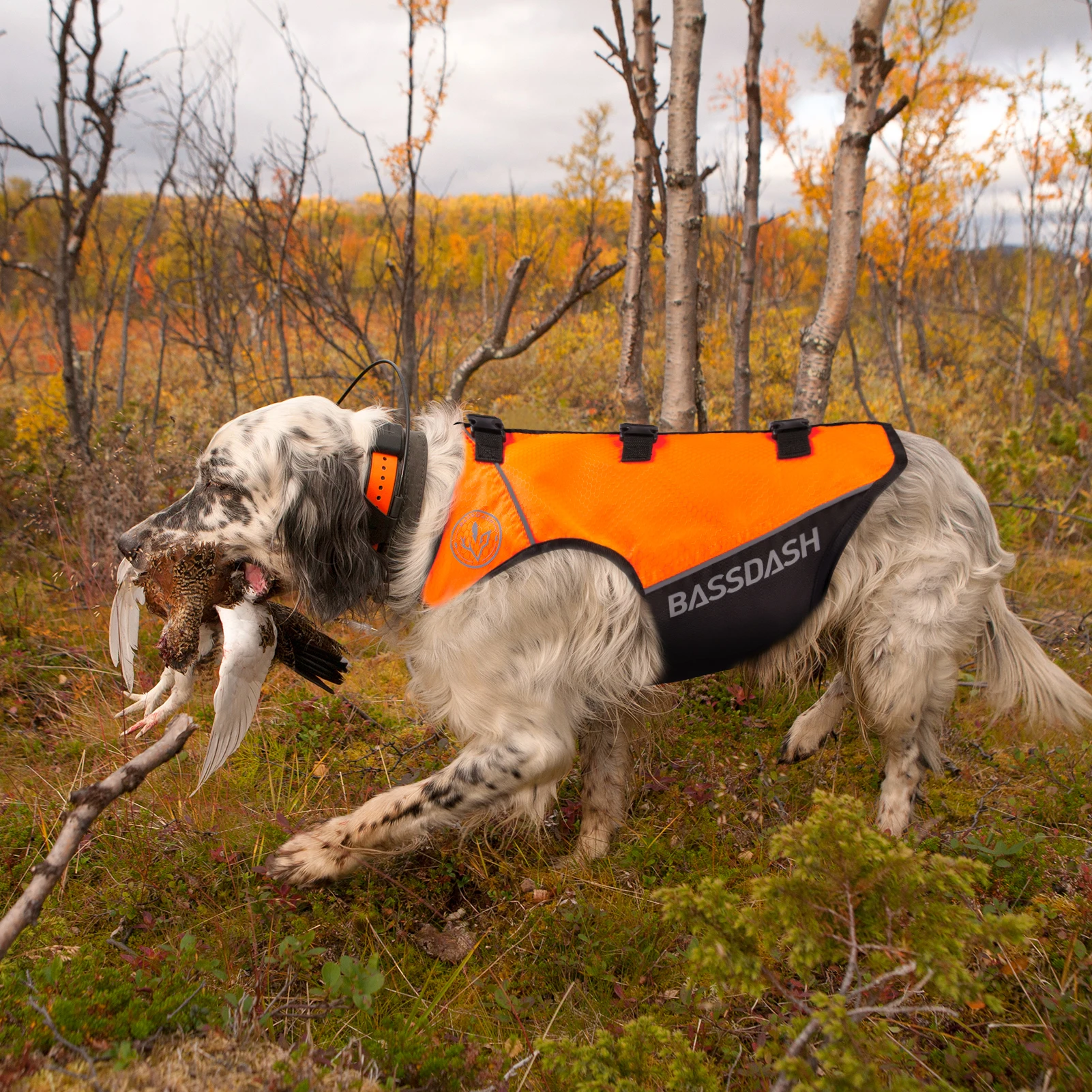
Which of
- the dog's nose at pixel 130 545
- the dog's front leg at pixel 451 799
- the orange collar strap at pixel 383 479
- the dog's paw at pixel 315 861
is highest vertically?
the orange collar strap at pixel 383 479

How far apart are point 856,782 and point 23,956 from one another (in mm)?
2847

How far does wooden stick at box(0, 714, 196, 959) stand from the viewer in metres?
1.41

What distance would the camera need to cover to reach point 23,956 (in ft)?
6.35

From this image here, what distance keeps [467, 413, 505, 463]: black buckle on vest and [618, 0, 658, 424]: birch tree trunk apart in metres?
2.32

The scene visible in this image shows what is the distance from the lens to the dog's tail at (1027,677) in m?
2.82

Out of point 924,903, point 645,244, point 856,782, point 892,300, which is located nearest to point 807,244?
point 892,300

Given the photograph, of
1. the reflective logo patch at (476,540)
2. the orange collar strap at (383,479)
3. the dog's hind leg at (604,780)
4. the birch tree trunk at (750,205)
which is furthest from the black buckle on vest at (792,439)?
the birch tree trunk at (750,205)

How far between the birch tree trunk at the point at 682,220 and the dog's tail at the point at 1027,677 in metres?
1.71

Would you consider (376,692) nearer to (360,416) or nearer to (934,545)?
(360,416)

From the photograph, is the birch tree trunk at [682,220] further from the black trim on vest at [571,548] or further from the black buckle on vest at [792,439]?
the black trim on vest at [571,548]

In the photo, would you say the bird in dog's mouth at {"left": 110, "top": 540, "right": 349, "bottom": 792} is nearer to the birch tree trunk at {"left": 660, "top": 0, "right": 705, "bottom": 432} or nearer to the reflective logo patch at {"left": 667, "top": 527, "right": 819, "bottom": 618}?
the reflective logo patch at {"left": 667, "top": 527, "right": 819, "bottom": 618}

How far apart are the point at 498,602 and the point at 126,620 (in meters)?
1.36

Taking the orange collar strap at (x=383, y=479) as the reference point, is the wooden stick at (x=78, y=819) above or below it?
below

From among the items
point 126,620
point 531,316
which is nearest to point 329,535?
point 126,620
